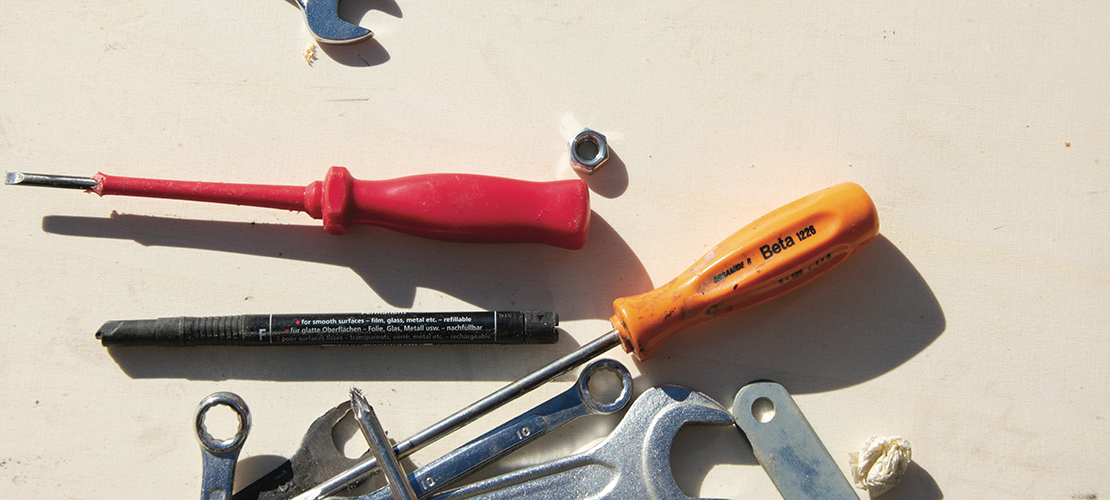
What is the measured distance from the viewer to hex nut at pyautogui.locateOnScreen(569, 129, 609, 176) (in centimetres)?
88

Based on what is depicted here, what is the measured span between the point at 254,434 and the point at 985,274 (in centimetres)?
79

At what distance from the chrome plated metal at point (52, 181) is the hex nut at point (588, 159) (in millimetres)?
488

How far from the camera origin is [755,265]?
2.62 feet

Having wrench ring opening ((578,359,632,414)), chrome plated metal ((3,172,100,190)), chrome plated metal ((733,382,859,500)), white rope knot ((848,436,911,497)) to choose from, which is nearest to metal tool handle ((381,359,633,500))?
wrench ring opening ((578,359,632,414))

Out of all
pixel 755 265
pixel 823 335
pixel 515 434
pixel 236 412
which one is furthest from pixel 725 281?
pixel 236 412

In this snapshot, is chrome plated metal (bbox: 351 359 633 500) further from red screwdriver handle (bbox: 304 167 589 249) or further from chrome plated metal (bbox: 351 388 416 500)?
red screwdriver handle (bbox: 304 167 589 249)

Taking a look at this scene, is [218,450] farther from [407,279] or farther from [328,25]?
[328,25]

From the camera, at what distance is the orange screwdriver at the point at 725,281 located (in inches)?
31.5

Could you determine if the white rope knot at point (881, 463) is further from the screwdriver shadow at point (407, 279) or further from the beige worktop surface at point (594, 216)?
the screwdriver shadow at point (407, 279)

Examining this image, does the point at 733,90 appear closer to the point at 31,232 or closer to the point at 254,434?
the point at 254,434

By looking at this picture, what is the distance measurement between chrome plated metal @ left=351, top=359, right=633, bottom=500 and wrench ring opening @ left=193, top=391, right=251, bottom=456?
0.13 metres

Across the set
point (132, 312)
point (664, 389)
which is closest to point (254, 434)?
point (132, 312)

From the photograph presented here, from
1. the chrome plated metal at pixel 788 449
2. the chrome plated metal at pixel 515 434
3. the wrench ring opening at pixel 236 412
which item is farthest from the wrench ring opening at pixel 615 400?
the wrench ring opening at pixel 236 412

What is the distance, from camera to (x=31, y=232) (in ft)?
2.91
